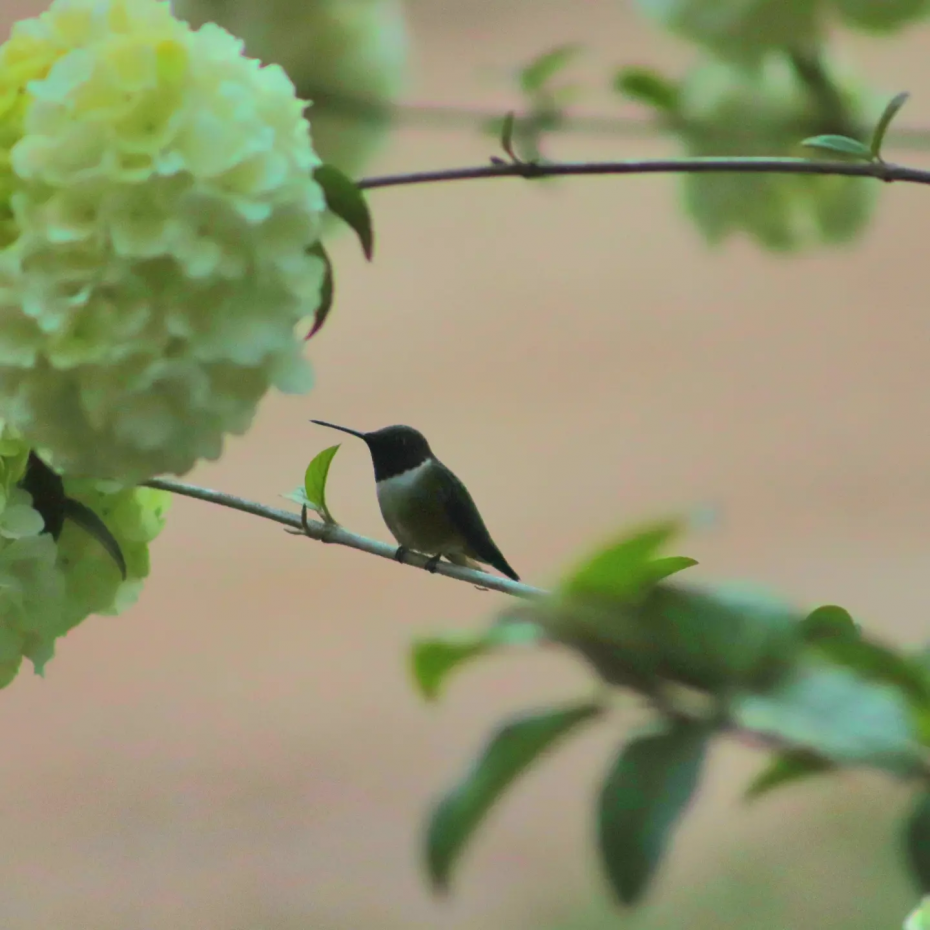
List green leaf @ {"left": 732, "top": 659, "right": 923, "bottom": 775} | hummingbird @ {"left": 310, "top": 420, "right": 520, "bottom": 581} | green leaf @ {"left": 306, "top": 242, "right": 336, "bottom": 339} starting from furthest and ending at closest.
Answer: hummingbird @ {"left": 310, "top": 420, "right": 520, "bottom": 581} → green leaf @ {"left": 306, "top": 242, "right": 336, "bottom": 339} → green leaf @ {"left": 732, "top": 659, "right": 923, "bottom": 775}

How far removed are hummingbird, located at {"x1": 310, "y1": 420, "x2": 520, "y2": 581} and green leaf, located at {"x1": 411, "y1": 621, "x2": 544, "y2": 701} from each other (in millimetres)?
200

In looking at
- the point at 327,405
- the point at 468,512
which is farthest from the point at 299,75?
the point at 327,405

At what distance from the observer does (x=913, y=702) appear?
6.5 inches

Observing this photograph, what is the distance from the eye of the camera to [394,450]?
41cm

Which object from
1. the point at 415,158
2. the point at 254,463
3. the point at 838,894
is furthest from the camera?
the point at 415,158

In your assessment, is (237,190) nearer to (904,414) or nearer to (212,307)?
(212,307)

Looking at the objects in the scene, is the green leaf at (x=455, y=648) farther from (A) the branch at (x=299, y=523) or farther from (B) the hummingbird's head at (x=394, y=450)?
(B) the hummingbird's head at (x=394, y=450)

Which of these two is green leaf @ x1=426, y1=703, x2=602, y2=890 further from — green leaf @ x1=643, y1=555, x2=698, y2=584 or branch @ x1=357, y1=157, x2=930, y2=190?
branch @ x1=357, y1=157, x2=930, y2=190

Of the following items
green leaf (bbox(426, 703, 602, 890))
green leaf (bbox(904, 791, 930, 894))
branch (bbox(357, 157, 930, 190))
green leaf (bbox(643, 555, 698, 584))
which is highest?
branch (bbox(357, 157, 930, 190))

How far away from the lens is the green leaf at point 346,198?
0.24 metres

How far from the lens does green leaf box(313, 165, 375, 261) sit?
0.24 m

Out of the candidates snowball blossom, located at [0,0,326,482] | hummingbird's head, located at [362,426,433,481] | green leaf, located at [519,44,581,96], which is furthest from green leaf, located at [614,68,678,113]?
snowball blossom, located at [0,0,326,482]

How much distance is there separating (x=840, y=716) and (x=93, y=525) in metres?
0.18

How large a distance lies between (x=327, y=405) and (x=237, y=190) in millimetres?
973
